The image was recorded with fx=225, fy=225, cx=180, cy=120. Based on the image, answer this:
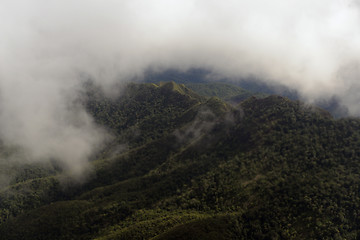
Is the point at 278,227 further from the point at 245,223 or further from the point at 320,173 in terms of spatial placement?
the point at 320,173

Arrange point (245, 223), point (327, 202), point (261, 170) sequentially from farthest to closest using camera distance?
1. point (261, 170)
2. point (245, 223)
3. point (327, 202)

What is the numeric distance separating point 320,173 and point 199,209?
93.9 m

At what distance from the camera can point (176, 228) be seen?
5787 inches

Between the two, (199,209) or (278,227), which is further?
(199,209)


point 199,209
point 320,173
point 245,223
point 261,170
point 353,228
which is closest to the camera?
point 353,228

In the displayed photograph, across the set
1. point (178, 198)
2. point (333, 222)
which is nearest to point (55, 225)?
point (178, 198)

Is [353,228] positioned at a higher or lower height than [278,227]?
lower

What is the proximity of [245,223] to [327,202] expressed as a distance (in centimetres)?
5330

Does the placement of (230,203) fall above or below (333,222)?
above

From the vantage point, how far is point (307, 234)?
440 feet

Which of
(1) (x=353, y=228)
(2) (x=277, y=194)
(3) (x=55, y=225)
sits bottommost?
(1) (x=353, y=228)

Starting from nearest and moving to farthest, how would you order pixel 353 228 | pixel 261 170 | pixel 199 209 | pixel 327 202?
pixel 353 228 → pixel 327 202 → pixel 199 209 → pixel 261 170

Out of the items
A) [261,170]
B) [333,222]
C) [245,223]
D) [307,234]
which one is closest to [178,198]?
[245,223]

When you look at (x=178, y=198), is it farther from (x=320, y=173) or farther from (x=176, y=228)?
(x=320, y=173)
